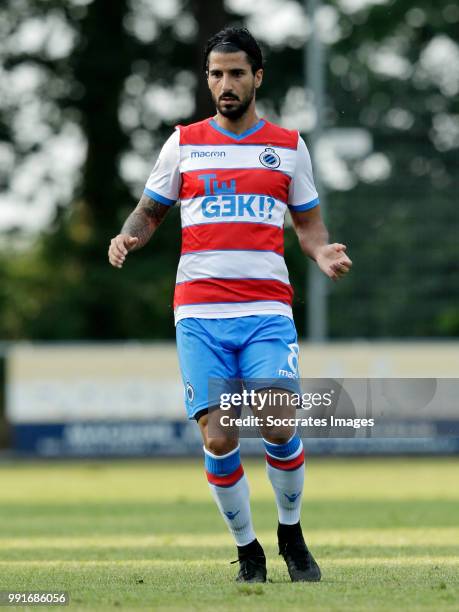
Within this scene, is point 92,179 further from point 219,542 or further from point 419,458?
point 219,542

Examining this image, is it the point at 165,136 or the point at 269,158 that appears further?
the point at 165,136

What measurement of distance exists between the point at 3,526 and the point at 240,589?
242 inches

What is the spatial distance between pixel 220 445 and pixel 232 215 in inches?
40.7

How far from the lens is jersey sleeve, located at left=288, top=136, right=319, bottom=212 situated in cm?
742

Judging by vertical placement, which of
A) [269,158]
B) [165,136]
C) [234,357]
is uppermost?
[165,136]

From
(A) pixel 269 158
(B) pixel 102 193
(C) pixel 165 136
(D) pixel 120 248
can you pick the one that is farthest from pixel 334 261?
(C) pixel 165 136

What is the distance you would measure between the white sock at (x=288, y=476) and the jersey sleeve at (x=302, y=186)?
3.65 feet

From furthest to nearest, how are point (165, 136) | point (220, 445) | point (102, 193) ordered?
1. point (165, 136)
2. point (102, 193)
3. point (220, 445)

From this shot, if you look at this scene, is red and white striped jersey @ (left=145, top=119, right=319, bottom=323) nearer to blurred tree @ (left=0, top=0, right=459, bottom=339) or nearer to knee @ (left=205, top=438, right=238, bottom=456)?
knee @ (left=205, top=438, right=238, bottom=456)

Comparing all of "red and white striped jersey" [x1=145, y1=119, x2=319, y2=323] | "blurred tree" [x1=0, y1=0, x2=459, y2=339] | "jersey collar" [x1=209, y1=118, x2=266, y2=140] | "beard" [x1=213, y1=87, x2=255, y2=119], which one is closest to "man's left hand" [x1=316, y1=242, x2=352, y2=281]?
"red and white striped jersey" [x1=145, y1=119, x2=319, y2=323]

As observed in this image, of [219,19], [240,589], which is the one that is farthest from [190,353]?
[219,19]

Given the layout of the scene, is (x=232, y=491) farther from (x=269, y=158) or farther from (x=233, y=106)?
(x=233, y=106)

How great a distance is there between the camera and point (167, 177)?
7414 mm

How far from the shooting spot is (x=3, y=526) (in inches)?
493
